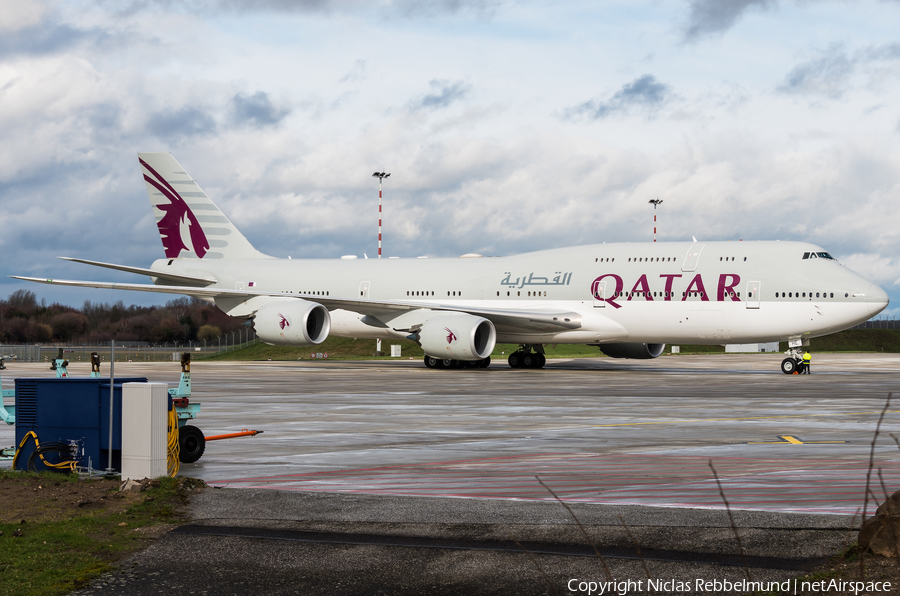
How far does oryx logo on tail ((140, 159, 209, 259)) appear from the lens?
40656mm

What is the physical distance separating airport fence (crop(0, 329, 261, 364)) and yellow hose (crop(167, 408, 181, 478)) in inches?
1309

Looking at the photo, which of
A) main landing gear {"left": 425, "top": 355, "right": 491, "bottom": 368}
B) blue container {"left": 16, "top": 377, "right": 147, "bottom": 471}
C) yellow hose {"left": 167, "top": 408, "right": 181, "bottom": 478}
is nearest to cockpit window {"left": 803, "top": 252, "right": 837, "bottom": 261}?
main landing gear {"left": 425, "top": 355, "right": 491, "bottom": 368}

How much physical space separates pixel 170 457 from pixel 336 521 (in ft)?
9.29

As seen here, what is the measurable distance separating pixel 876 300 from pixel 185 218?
96.4ft

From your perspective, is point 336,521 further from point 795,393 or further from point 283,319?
point 283,319

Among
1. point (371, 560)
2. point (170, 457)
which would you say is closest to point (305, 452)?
point (170, 457)

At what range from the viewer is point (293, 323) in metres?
31.2

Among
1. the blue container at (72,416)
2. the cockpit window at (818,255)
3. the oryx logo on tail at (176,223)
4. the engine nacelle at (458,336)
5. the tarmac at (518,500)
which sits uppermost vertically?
the oryx logo on tail at (176,223)

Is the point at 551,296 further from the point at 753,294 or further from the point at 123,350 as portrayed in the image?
the point at 123,350

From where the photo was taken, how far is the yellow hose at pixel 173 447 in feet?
30.4

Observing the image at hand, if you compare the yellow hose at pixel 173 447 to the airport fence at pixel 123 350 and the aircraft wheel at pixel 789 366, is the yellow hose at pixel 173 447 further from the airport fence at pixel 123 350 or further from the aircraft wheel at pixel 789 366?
the airport fence at pixel 123 350

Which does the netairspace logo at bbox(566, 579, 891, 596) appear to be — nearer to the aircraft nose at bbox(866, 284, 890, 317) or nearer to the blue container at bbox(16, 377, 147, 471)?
the blue container at bbox(16, 377, 147, 471)

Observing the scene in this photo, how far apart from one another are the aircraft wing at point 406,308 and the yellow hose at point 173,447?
22142mm

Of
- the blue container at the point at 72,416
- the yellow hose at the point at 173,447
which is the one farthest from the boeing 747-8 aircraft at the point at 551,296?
the blue container at the point at 72,416
